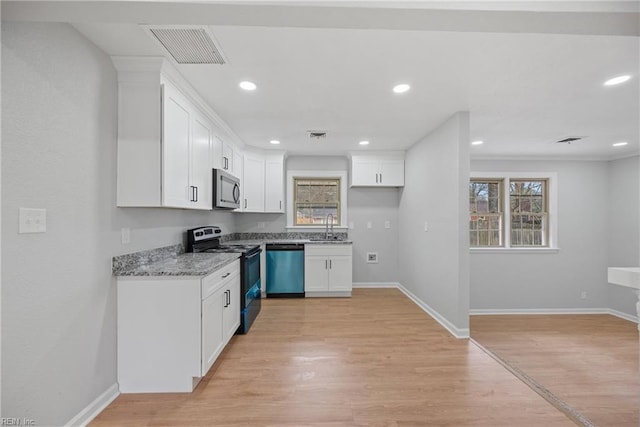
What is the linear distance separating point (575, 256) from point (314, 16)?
234 inches

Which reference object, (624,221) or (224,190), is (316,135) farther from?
(624,221)

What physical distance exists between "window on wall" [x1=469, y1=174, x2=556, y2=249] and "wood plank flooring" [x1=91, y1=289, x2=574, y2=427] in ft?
8.49

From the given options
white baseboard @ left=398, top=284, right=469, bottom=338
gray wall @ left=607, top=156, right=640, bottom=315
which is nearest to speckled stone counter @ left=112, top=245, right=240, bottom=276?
white baseboard @ left=398, top=284, right=469, bottom=338

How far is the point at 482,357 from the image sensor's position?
2598 mm

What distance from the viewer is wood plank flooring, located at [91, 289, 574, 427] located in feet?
5.95

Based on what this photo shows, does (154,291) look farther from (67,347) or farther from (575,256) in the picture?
(575,256)

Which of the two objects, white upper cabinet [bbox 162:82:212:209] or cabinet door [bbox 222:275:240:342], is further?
cabinet door [bbox 222:275:240:342]

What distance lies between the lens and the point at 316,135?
12.7 feet

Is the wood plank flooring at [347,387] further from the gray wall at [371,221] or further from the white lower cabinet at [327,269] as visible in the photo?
the gray wall at [371,221]

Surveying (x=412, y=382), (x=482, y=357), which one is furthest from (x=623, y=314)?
(x=412, y=382)

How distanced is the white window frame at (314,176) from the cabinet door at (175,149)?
279 centimetres

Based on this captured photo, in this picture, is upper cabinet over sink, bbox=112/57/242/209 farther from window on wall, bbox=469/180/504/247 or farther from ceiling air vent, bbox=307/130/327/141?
window on wall, bbox=469/180/504/247

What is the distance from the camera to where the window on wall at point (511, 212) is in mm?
4918

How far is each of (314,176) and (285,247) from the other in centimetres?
151
